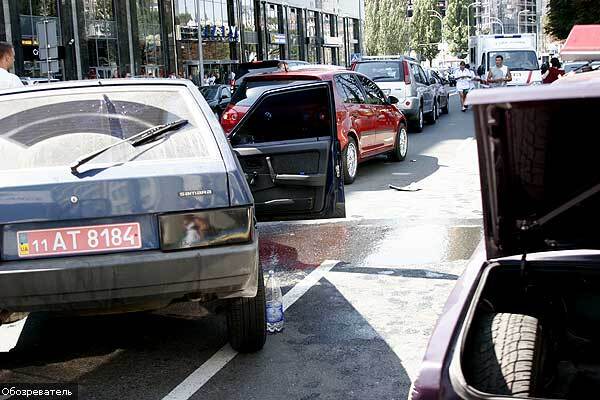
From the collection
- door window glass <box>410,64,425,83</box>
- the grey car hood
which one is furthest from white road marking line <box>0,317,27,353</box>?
door window glass <box>410,64,425,83</box>

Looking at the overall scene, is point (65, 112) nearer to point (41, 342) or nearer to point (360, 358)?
point (41, 342)

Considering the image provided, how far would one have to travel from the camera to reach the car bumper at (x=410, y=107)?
18.9 metres

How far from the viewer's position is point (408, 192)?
10.9 meters

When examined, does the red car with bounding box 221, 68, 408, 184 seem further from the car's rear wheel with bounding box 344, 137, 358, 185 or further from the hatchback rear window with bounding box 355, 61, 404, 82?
the hatchback rear window with bounding box 355, 61, 404, 82

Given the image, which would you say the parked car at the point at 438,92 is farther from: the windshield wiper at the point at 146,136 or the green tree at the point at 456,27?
the green tree at the point at 456,27

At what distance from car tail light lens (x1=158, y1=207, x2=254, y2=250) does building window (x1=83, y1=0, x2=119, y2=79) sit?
37.5m

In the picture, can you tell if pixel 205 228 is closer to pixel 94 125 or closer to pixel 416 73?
pixel 94 125

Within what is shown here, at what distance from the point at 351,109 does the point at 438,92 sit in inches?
473

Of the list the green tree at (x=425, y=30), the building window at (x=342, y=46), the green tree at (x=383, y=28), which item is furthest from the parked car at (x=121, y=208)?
the green tree at (x=425, y=30)

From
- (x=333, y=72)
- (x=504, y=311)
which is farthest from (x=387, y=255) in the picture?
(x=333, y=72)

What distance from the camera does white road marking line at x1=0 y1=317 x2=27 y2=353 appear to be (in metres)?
4.98

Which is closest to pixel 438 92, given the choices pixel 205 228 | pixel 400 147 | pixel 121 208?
pixel 400 147

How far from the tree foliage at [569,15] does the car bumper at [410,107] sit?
15.1 m

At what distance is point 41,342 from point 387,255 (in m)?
3.27
